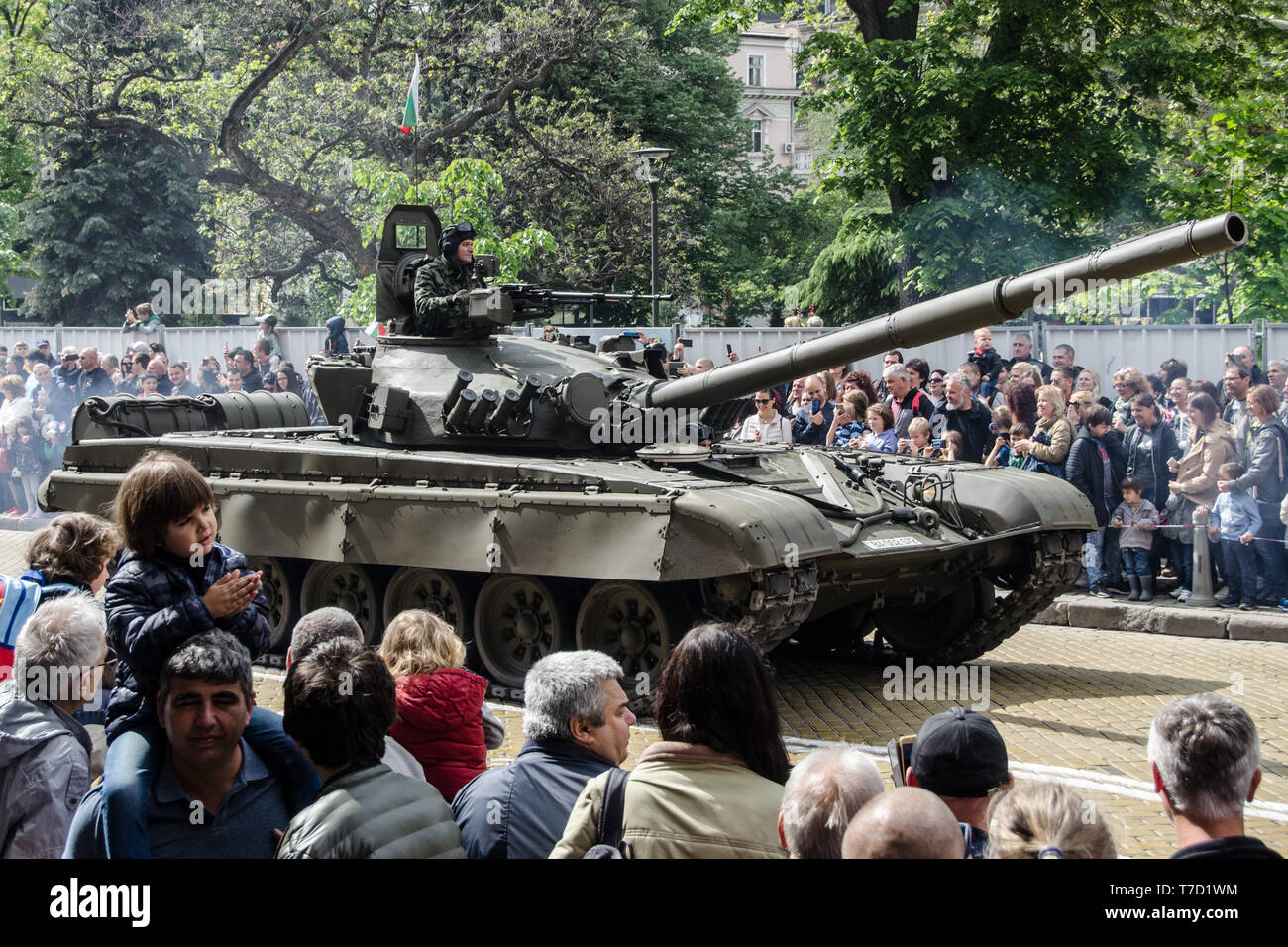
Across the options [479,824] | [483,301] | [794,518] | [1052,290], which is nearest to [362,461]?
[483,301]

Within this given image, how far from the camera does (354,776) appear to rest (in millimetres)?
4578

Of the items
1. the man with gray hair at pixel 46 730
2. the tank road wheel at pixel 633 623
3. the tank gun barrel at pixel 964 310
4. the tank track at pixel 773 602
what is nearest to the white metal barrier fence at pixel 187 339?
the tank gun barrel at pixel 964 310

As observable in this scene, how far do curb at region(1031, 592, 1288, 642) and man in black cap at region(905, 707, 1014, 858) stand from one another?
815 cm

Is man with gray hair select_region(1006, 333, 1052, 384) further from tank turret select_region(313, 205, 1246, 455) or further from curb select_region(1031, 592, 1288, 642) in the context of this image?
tank turret select_region(313, 205, 1246, 455)

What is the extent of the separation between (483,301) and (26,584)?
19.0 ft

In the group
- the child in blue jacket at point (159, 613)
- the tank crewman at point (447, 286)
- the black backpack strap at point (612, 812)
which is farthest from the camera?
the tank crewman at point (447, 286)

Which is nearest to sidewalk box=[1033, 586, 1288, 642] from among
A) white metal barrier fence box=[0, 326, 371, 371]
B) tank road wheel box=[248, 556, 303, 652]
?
tank road wheel box=[248, 556, 303, 652]

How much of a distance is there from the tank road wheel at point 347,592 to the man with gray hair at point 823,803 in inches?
325

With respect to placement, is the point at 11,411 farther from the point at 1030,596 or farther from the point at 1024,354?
the point at 1030,596

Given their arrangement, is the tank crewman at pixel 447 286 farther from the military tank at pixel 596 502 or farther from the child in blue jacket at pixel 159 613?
the child in blue jacket at pixel 159 613

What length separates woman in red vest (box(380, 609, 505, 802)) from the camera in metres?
6.14

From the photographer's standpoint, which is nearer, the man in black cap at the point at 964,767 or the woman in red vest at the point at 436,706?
the man in black cap at the point at 964,767

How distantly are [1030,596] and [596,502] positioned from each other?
12.0ft

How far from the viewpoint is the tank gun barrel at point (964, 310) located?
26.9 ft
